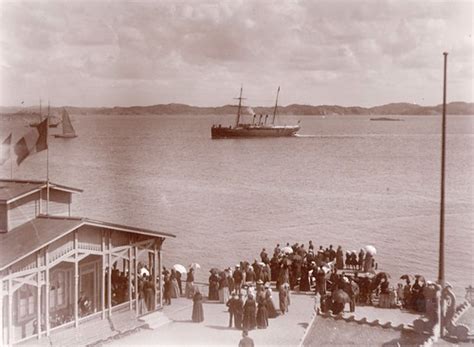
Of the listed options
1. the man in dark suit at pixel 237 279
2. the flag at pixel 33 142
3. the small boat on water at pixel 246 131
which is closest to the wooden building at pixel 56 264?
the flag at pixel 33 142

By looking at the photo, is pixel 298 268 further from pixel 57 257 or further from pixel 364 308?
pixel 57 257

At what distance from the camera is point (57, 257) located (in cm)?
1786

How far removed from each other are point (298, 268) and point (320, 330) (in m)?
4.99

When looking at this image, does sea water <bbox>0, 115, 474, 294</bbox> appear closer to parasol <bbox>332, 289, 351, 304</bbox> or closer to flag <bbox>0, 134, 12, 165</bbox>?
parasol <bbox>332, 289, 351, 304</bbox>

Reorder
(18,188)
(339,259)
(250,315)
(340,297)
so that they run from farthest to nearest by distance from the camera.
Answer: (339,259)
(340,297)
(18,188)
(250,315)

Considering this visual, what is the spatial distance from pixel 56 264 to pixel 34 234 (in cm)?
167

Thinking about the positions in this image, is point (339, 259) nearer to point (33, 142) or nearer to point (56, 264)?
point (56, 264)

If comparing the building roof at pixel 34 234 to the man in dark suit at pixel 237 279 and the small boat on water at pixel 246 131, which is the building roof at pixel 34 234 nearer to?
the man in dark suit at pixel 237 279

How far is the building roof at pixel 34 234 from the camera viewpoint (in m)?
16.5

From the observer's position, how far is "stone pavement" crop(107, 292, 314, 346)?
57.9 feet

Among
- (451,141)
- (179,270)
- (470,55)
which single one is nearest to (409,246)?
(470,55)

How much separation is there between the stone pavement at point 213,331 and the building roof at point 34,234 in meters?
3.36

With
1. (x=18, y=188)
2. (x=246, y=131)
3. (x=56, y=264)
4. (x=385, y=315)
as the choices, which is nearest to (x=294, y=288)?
(x=385, y=315)

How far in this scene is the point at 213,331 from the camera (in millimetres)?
18578
